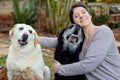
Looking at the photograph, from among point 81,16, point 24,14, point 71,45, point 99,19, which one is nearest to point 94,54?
point 71,45

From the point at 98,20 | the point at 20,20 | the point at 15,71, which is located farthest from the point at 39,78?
the point at 98,20

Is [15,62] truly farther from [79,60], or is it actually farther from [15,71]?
[79,60]

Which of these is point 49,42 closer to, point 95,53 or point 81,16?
point 81,16

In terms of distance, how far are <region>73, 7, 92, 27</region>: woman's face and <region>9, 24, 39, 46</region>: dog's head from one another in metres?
0.48

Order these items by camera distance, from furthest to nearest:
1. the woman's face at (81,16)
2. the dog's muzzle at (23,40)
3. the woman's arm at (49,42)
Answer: the woman's arm at (49,42), the dog's muzzle at (23,40), the woman's face at (81,16)

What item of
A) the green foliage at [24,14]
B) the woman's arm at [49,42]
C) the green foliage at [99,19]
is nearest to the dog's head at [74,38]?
the woman's arm at [49,42]

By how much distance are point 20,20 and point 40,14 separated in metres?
0.95

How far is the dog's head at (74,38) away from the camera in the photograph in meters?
3.88

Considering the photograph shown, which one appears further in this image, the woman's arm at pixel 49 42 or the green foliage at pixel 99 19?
the green foliage at pixel 99 19

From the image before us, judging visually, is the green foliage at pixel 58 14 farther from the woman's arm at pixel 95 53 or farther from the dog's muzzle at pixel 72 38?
the woman's arm at pixel 95 53

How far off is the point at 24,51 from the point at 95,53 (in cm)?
79

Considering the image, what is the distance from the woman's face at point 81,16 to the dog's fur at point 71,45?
0.07 m

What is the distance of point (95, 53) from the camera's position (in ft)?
12.1

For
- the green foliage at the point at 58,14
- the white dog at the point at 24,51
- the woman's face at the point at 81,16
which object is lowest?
the green foliage at the point at 58,14
